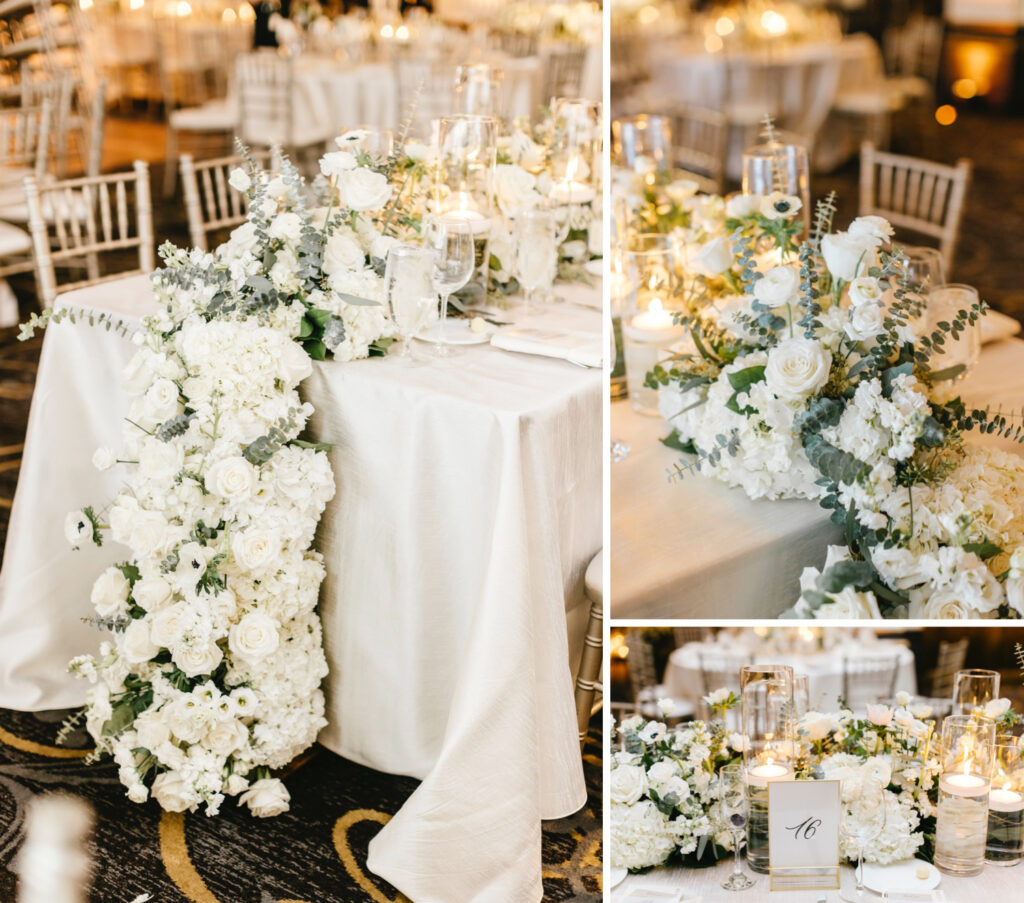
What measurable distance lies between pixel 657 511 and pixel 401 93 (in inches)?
199

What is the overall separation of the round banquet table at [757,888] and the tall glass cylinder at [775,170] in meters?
1.35

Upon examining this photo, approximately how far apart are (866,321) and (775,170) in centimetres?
96

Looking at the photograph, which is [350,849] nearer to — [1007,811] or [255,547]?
[255,547]

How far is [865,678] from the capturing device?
3.96 meters

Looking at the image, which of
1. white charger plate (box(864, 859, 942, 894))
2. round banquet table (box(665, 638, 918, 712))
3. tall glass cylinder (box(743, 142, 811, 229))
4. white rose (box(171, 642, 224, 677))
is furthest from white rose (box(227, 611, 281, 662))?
round banquet table (box(665, 638, 918, 712))

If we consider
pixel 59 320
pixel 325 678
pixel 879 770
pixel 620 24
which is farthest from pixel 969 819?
pixel 620 24

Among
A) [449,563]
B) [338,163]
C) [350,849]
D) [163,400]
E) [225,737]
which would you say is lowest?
[350,849]

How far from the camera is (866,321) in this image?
1.63 metres

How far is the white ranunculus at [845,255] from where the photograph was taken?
1.69 m

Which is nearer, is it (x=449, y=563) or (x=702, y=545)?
(x=702, y=545)

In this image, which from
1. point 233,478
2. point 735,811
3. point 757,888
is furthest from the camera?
point 233,478

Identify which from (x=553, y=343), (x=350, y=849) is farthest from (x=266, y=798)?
(x=553, y=343)

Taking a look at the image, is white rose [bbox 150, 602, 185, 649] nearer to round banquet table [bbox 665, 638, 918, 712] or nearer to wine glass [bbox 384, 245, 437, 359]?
wine glass [bbox 384, 245, 437, 359]

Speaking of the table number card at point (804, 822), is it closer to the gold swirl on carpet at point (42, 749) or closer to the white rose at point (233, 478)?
the white rose at point (233, 478)
